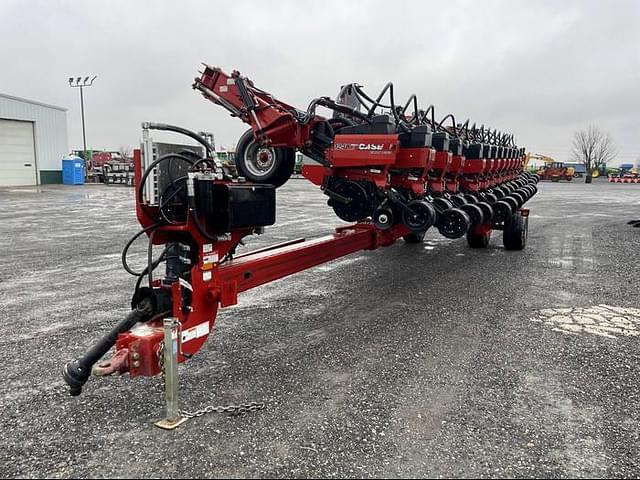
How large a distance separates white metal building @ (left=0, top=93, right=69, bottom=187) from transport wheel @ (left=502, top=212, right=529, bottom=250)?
28.4 metres

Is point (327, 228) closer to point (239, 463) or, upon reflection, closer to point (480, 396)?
point (480, 396)

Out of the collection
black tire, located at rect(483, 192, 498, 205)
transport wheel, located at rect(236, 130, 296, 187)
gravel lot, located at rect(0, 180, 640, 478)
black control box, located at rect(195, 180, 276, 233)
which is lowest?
gravel lot, located at rect(0, 180, 640, 478)

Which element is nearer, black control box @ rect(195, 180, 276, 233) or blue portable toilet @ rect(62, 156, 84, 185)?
black control box @ rect(195, 180, 276, 233)

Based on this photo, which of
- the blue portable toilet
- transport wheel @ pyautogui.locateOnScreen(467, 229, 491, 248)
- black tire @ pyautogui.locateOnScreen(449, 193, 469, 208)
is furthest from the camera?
the blue portable toilet

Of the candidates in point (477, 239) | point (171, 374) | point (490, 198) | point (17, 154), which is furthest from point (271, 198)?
point (17, 154)

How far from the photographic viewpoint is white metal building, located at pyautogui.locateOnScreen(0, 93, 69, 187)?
2848cm

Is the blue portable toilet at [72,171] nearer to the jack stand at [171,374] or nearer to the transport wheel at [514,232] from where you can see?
the transport wheel at [514,232]

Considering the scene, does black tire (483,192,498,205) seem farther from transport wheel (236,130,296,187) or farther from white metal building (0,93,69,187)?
white metal building (0,93,69,187)

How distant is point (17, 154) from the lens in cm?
2917

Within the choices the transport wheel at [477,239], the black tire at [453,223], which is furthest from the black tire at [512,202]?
the black tire at [453,223]

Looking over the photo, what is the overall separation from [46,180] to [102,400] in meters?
32.1

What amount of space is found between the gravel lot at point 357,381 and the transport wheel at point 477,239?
Result: 1.75m

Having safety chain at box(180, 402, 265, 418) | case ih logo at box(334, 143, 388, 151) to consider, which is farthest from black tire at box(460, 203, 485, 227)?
safety chain at box(180, 402, 265, 418)

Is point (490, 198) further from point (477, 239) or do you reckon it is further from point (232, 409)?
point (232, 409)
